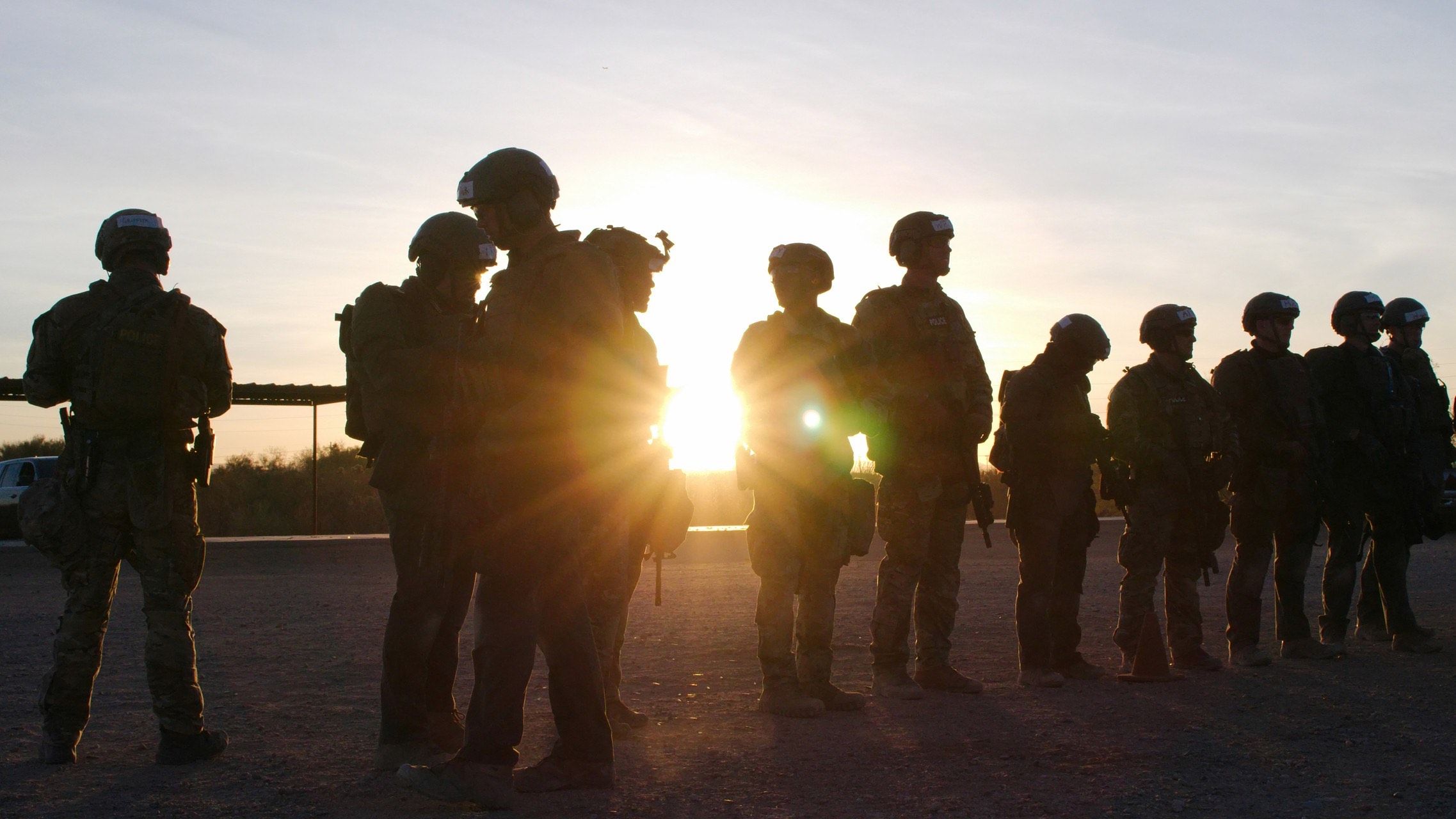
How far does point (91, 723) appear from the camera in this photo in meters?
6.27

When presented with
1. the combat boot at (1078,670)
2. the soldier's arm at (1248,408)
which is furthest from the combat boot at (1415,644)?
the combat boot at (1078,670)

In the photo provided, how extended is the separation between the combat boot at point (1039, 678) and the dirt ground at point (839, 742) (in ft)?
0.50

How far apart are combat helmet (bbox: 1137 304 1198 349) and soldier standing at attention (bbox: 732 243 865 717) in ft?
7.35

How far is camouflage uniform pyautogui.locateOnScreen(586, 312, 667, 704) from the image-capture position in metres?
4.70

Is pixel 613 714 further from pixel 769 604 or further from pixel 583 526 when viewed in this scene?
pixel 583 526

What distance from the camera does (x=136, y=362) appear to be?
550cm

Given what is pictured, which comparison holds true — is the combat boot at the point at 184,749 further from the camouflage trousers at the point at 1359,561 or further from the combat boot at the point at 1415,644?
the combat boot at the point at 1415,644

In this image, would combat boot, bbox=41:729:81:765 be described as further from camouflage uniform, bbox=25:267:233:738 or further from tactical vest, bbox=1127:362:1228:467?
tactical vest, bbox=1127:362:1228:467

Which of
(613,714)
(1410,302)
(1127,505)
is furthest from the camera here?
(1410,302)

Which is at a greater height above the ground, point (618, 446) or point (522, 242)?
point (522, 242)

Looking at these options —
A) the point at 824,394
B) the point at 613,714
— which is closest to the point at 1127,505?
the point at 824,394

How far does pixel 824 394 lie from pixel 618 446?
7.82 feet

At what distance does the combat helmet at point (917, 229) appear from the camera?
294 inches

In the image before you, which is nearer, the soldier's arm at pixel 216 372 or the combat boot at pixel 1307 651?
the soldier's arm at pixel 216 372
